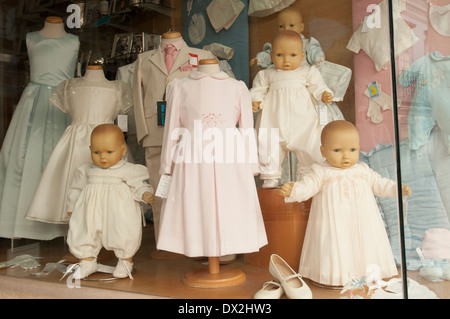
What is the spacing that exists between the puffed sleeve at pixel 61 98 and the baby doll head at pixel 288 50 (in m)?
1.47

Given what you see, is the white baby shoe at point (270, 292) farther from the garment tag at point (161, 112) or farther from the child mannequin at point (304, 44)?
the child mannequin at point (304, 44)

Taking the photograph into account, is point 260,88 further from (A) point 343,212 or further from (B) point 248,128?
(A) point 343,212

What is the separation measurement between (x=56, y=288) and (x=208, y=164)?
3.51ft

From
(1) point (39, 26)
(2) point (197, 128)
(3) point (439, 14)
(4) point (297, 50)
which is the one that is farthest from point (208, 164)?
(1) point (39, 26)

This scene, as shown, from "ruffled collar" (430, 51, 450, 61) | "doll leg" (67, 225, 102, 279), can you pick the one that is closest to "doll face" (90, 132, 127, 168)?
"doll leg" (67, 225, 102, 279)

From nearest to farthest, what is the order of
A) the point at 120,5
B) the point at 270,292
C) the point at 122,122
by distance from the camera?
the point at 270,292 < the point at 122,122 < the point at 120,5

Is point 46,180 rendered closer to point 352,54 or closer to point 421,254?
point 352,54

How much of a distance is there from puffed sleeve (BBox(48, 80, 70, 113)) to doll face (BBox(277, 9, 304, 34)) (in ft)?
5.02

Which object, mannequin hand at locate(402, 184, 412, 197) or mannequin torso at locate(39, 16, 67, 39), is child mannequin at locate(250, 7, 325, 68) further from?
mannequin torso at locate(39, 16, 67, 39)

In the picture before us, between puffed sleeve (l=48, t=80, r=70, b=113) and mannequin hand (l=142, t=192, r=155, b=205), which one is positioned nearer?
mannequin hand (l=142, t=192, r=155, b=205)

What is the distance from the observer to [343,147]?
232cm

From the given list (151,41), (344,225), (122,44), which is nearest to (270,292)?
(344,225)

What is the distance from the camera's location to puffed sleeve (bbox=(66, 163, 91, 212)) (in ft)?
8.73

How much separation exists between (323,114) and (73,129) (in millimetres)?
1659
